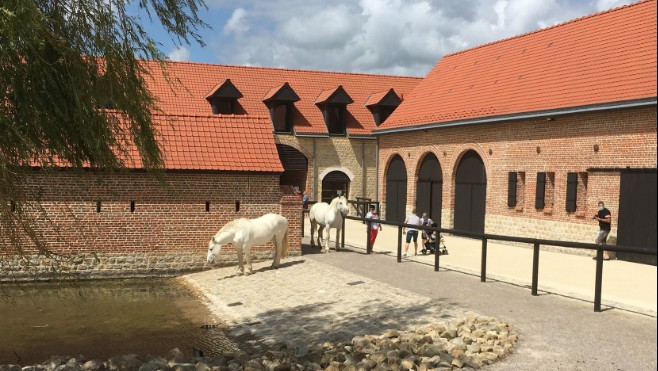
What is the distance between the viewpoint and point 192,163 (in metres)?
13.5

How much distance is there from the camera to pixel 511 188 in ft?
60.6

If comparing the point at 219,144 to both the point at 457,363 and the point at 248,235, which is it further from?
the point at 457,363

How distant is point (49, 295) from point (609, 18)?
1757 centimetres

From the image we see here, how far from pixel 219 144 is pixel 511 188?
9.84 meters

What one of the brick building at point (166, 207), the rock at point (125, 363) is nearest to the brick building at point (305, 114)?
the brick building at point (166, 207)

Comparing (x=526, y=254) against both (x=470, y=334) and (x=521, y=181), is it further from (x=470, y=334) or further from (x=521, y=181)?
(x=470, y=334)

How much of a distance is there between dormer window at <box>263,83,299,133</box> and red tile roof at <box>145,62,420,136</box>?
0.27 meters

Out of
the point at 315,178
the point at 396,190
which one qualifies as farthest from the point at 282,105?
the point at 396,190

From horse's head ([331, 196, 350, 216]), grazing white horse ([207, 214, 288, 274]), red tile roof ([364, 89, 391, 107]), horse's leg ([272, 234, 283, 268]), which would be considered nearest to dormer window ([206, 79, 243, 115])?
red tile roof ([364, 89, 391, 107])

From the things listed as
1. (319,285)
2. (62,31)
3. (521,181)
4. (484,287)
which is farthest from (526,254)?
(62,31)

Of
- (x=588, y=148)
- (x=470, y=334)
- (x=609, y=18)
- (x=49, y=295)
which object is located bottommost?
(x=49, y=295)

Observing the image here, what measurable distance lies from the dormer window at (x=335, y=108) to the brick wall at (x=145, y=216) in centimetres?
1425

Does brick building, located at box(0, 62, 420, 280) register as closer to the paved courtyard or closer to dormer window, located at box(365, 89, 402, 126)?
the paved courtyard

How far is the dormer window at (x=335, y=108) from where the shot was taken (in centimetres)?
2770
